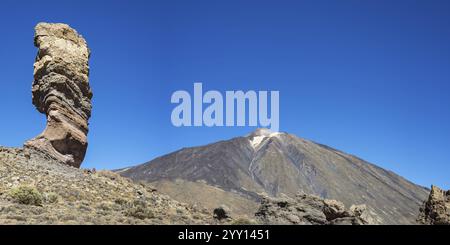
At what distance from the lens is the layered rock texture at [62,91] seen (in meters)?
31.6

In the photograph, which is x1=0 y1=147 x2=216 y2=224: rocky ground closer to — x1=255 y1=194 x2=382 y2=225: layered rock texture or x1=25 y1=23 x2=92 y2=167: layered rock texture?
x1=25 y1=23 x2=92 y2=167: layered rock texture

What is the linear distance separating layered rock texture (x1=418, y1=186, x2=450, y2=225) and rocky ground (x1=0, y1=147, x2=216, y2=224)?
1377 cm

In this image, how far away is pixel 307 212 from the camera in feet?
97.2

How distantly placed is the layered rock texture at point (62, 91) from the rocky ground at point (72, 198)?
4.90 feet

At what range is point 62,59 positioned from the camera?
32.8m

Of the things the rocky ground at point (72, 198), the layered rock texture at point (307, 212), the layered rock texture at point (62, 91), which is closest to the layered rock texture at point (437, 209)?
the layered rock texture at point (307, 212)

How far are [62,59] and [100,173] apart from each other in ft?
25.8

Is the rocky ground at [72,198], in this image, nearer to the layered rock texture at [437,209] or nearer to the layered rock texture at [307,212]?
the layered rock texture at [307,212]

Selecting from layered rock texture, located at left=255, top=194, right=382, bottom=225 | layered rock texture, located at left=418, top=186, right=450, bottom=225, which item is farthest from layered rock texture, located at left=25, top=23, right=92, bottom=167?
layered rock texture, located at left=418, top=186, right=450, bottom=225
